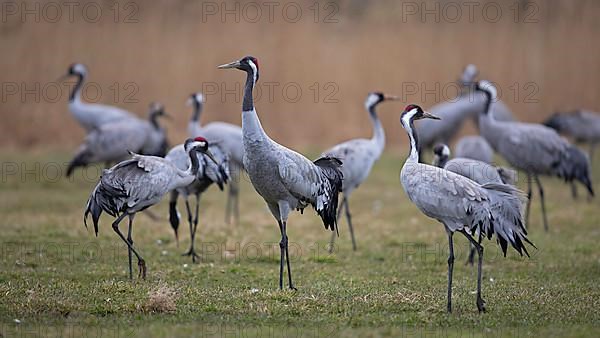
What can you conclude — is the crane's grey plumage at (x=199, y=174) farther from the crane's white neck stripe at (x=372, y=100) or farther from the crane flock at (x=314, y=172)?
the crane's white neck stripe at (x=372, y=100)

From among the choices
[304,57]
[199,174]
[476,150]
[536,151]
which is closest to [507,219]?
[199,174]

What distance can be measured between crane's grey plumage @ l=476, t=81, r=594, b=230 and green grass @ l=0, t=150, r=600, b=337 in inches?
30.0

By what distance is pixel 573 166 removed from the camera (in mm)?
12625

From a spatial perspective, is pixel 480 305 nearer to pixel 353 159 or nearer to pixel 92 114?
pixel 353 159

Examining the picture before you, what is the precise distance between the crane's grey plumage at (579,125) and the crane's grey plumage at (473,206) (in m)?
10.8

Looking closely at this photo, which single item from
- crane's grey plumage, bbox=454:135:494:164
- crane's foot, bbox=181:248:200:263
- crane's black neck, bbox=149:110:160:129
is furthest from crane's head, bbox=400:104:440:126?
crane's black neck, bbox=149:110:160:129

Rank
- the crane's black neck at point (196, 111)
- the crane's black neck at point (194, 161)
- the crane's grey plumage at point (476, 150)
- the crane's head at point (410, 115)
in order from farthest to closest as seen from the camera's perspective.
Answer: the crane's black neck at point (196, 111), the crane's grey plumage at point (476, 150), the crane's black neck at point (194, 161), the crane's head at point (410, 115)

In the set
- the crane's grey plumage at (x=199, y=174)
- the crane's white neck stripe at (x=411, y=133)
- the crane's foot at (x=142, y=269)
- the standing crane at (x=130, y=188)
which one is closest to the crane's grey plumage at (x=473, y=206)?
the crane's white neck stripe at (x=411, y=133)

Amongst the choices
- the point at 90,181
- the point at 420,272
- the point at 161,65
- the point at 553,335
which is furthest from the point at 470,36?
the point at 553,335

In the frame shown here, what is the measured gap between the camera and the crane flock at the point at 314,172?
7215 mm

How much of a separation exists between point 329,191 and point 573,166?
5.31m

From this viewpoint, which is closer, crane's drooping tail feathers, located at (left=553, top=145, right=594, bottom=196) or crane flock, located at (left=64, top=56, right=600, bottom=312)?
crane flock, located at (left=64, top=56, right=600, bottom=312)

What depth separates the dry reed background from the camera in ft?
69.4

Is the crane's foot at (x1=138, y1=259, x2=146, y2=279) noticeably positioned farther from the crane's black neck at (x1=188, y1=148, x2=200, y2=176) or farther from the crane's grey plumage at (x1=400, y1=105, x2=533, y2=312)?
the crane's grey plumage at (x1=400, y1=105, x2=533, y2=312)
